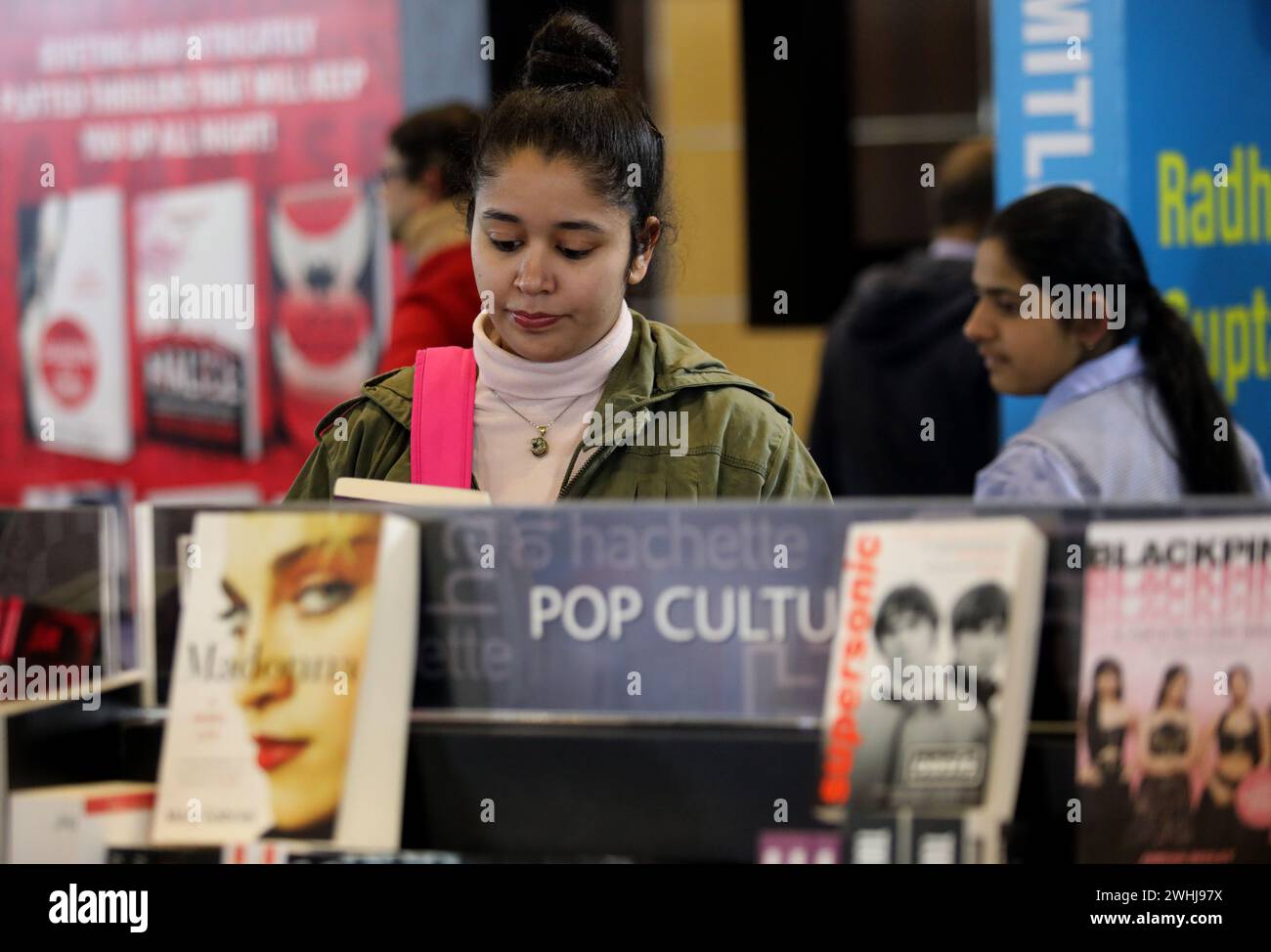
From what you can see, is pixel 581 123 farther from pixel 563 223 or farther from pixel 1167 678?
pixel 1167 678

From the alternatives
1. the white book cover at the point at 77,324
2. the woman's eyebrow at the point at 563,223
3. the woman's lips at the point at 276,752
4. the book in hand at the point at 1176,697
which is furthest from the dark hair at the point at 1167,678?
the white book cover at the point at 77,324

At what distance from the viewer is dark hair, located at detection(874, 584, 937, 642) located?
Answer: 133 centimetres

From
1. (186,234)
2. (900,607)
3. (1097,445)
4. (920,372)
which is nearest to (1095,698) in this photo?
(900,607)

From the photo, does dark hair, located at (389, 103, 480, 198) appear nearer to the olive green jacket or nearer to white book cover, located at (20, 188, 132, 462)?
the olive green jacket

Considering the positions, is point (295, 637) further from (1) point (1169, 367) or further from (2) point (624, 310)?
(1) point (1169, 367)

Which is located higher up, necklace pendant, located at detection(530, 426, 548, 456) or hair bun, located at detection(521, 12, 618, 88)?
hair bun, located at detection(521, 12, 618, 88)

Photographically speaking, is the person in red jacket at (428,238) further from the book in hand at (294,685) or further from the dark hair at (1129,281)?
the book in hand at (294,685)

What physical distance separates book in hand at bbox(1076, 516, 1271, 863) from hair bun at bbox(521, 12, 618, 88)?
0.97 m

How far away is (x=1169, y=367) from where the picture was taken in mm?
2547

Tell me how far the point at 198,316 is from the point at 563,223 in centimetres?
316

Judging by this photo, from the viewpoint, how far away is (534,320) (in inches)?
72.3

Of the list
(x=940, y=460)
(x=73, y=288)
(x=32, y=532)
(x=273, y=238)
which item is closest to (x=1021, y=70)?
(x=940, y=460)

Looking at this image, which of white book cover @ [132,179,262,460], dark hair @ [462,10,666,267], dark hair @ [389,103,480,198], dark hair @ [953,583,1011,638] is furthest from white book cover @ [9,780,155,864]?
white book cover @ [132,179,262,460]

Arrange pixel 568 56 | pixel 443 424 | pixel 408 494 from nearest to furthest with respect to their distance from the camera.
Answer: pixel 408 494, pixel 443 424, pixel 568 56
